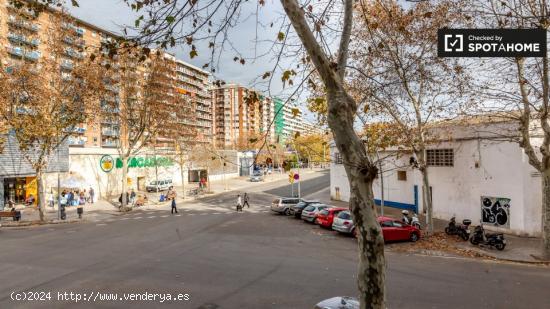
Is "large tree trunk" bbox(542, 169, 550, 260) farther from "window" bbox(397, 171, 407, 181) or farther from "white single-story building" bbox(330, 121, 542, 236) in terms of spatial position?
"window" bbox(397, 171, 407, 181)

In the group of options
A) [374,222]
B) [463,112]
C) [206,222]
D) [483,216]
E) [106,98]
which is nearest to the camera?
[374,222]

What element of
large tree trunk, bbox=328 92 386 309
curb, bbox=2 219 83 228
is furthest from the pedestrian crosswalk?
large tree trunk, bbox=328 92 386 309

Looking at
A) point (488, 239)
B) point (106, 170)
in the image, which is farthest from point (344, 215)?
point (106, 170)

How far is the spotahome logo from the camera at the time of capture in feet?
33.6

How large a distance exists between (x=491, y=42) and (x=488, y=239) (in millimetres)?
9463

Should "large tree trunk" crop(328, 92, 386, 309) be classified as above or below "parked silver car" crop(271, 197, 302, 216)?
above

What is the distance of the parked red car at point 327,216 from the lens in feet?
68.7

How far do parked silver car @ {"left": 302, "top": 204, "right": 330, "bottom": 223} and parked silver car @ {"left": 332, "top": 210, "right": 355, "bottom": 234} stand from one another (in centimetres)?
330

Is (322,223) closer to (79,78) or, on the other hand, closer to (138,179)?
(79,78)

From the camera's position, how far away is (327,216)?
2114cm

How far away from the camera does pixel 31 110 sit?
24438 mm

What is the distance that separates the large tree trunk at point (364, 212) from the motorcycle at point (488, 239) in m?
13.8

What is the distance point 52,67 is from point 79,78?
1.68 metres

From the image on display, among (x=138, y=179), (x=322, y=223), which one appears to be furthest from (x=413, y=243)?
(x=138, y=179)
